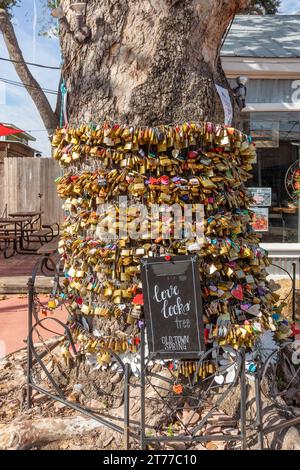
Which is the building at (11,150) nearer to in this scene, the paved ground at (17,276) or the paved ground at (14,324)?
the paved ground at (17,276)

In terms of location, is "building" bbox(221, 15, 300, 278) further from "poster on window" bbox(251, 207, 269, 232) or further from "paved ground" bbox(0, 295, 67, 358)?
"paved ground" bbox(0, 295, 67, 358)

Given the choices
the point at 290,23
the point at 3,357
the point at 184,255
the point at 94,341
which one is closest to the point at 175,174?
the point at 184,255

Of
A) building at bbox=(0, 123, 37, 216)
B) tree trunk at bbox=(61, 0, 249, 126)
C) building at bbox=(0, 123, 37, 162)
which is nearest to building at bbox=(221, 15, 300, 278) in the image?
tree trunk at bbox=(61, 0, 249, 126)

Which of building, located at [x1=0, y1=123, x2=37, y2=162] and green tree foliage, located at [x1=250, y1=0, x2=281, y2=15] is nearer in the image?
green tree foliage, located at [x1=250, y1=0, x2=281, y2=15]

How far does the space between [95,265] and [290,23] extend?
7.51 meters

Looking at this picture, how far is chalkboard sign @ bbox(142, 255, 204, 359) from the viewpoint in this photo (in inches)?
98.5

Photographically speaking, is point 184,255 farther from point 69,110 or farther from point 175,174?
point 69,110

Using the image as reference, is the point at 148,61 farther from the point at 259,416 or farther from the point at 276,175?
the point at 276,175

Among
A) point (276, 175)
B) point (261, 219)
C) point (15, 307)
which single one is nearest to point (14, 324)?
point (15, 307)

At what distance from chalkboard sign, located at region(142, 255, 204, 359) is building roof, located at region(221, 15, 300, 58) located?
Result: 4.48 meters

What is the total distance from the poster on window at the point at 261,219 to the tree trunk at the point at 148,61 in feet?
13.2

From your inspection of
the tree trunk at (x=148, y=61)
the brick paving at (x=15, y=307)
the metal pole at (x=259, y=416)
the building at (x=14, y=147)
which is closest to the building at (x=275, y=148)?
the brick paving at (x=15, y=307)

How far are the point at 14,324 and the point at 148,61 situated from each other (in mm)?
3452

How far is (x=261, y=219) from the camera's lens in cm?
671
